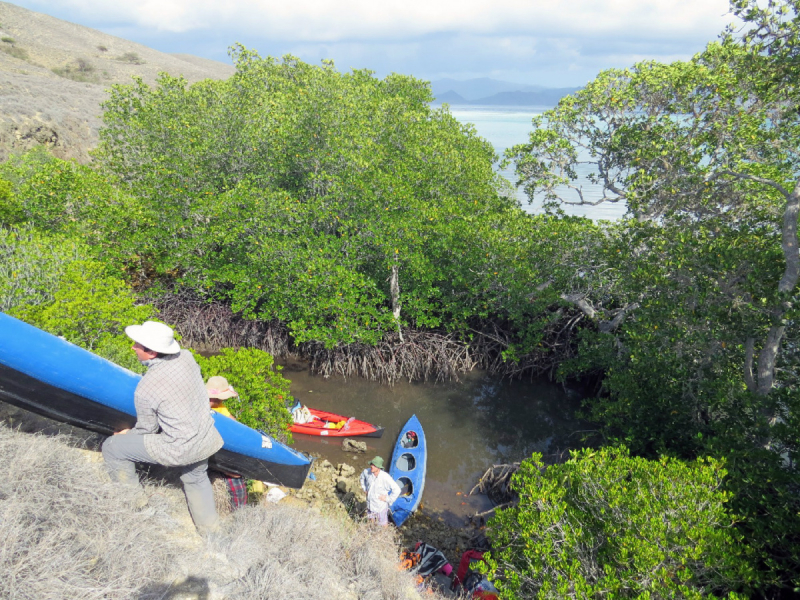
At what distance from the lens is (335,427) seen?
11.5 m

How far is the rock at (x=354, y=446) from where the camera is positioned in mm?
11086

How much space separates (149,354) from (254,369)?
171 inches

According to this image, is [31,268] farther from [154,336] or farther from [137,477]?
[154,336]

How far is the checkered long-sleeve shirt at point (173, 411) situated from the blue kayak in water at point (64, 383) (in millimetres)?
1250

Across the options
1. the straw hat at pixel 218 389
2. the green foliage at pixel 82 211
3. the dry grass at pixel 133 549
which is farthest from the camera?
the green foliage at pixel 82 211

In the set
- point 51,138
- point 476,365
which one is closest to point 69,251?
point 476,365

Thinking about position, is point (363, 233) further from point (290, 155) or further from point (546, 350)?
point (546, 350)

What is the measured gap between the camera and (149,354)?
380cm

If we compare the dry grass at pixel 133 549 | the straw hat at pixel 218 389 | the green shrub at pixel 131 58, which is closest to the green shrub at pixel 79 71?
the green shrub at pixel 131 58

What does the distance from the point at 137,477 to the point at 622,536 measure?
5.15 meters

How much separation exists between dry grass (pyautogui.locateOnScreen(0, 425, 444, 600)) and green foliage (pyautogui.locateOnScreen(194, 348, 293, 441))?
2387 millimetres

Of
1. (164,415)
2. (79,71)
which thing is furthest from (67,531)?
(79,71)

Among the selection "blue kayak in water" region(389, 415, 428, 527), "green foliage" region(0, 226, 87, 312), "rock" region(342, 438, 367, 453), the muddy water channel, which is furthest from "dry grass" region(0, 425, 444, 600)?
"rock" region(342, 438, 367, 453)

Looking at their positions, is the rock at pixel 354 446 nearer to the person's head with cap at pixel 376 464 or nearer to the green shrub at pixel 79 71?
the person's head with cap at pixel 376 464
